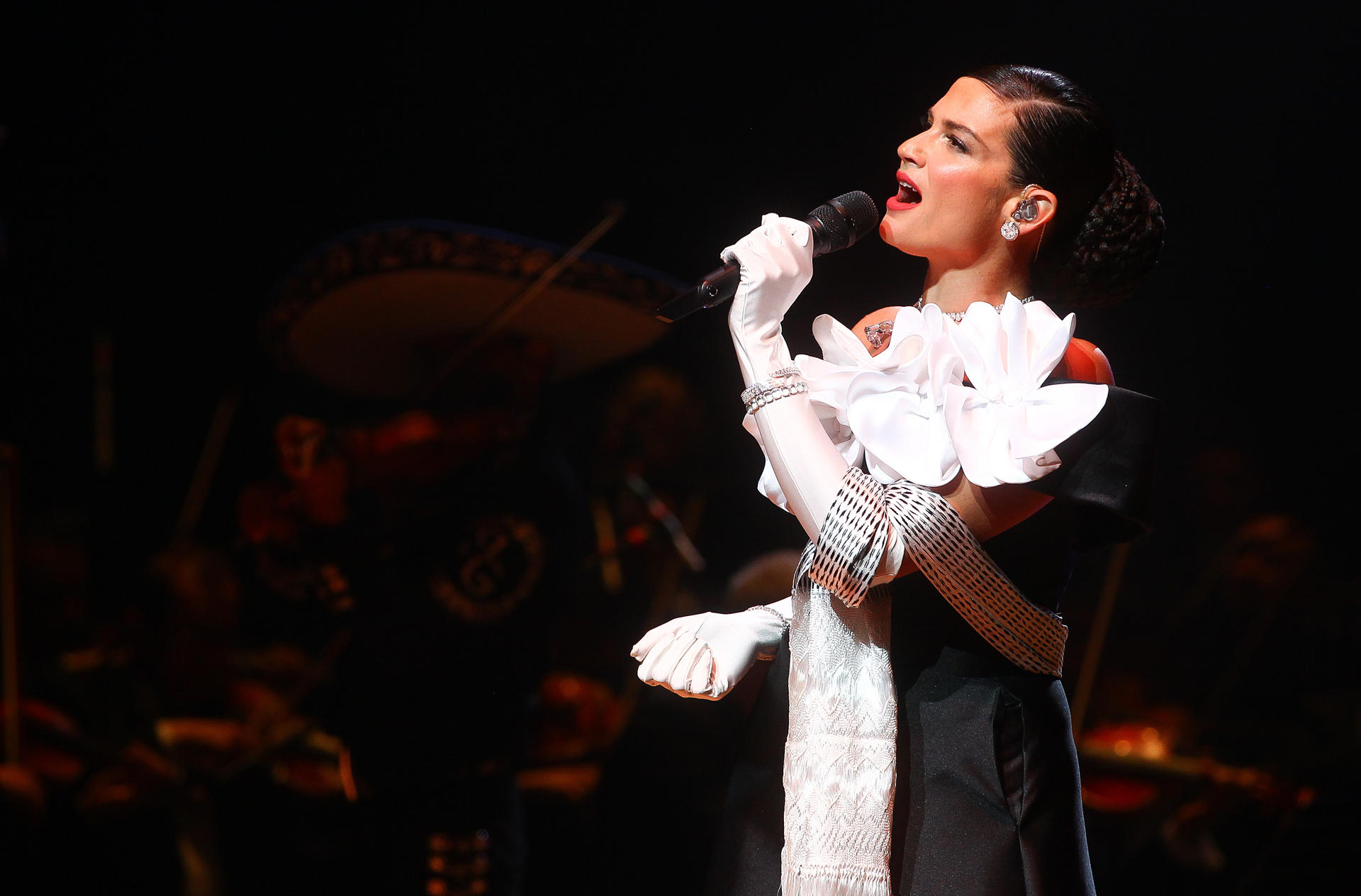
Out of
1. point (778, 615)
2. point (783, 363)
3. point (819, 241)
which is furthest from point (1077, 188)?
point (778, 615)

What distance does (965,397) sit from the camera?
1.00 m

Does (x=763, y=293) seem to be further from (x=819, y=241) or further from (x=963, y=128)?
(x=963, y=128)

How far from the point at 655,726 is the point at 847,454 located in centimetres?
171

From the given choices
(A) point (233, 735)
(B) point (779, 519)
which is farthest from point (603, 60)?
(A) point (233, 735)

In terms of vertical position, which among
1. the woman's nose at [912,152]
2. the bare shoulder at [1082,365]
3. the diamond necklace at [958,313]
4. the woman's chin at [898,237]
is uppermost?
the woman's nose at [912,152]

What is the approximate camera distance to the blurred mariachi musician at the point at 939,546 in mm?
969

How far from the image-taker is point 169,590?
2.91 meters

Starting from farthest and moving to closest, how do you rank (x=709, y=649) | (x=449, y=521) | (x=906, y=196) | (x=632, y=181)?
(x=632, y=181) → (x=449, y=521) → (x=906, y=196) → (x=709, y=649)

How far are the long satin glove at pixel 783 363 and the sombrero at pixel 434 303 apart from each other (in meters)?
1.08

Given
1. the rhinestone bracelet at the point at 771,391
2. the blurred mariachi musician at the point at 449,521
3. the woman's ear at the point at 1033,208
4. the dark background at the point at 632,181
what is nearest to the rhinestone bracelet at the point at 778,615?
the rhinestone bracelet at the point at 771,391

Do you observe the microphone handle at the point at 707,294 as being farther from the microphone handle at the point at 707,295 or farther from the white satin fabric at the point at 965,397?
the white satin fabric at the point at 965,397

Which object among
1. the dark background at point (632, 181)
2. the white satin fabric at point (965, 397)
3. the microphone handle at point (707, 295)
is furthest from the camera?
the dark background at point (632, 181)

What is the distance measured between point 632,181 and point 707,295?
1.55 m

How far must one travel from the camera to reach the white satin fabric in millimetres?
958
